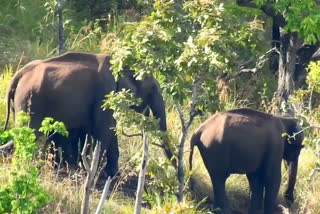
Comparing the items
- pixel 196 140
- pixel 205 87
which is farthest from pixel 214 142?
pixel 205 87

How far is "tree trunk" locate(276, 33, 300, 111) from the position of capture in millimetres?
18062

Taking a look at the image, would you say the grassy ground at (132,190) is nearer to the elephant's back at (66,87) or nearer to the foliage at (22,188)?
the elephant's back at (66,87)

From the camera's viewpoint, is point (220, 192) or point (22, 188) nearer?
point (22, 188)

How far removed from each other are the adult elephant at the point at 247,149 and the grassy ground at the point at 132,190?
1.15 feet

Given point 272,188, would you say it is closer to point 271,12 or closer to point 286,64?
point 271,12

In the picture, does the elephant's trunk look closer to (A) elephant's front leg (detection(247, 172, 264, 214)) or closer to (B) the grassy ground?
(B) the grassy ground

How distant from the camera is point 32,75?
1452 cm

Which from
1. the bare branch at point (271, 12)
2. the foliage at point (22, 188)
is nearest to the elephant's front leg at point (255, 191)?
the bare branch at point (271, 12)

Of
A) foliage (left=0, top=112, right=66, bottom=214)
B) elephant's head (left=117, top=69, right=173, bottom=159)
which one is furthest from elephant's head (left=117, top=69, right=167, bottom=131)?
foliage (left=0, top=112, right=66, bottom=214)

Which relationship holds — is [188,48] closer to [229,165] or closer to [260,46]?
[260,46]

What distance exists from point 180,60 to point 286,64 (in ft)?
20.1

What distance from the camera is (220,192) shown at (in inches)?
572

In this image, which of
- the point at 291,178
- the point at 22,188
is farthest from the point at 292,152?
the point at 22,188

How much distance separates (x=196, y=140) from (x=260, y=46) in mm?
2051
